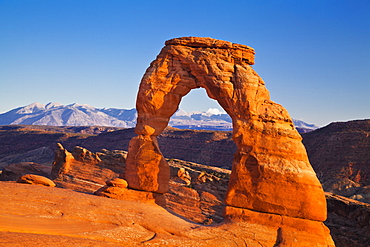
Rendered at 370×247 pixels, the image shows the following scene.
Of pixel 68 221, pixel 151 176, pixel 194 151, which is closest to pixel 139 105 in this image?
pixel 151 176

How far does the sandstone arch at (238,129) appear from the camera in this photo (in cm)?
1556

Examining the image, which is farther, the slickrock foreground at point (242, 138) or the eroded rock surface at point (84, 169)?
the eroded rock surface at point (84, 169)

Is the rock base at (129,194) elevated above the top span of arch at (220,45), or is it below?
below

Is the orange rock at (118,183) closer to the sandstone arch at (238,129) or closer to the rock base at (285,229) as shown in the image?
the sandstone arch at (238,129)

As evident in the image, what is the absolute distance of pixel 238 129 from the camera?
16.8 meters

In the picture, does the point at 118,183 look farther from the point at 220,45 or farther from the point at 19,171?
the point at 19,171

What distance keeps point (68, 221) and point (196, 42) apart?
33.9 feet

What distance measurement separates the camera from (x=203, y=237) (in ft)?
45.3

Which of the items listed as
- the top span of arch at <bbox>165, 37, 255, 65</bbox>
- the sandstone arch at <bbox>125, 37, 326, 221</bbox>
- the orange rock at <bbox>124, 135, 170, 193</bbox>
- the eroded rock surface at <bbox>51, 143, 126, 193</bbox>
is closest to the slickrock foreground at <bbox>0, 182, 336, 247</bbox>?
the sandstone arch at <bbox>125, 37, 326, 221</bbox>

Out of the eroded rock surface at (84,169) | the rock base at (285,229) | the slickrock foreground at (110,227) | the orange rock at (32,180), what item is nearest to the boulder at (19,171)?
the eroded rock surface at (84,169)

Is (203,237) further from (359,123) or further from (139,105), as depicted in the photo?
(359,123)

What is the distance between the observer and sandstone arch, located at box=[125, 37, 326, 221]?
15562 millimetres

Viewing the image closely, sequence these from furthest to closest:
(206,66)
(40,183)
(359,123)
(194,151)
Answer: (194,151), (359,123), (40,183), (206,66)

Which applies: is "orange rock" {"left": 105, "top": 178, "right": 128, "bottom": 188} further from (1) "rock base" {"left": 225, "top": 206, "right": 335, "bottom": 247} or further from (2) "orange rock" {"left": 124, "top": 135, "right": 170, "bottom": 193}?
(1) "rock base" {"left": 225, "top": 206, "right": 335, "bottom": 247}
